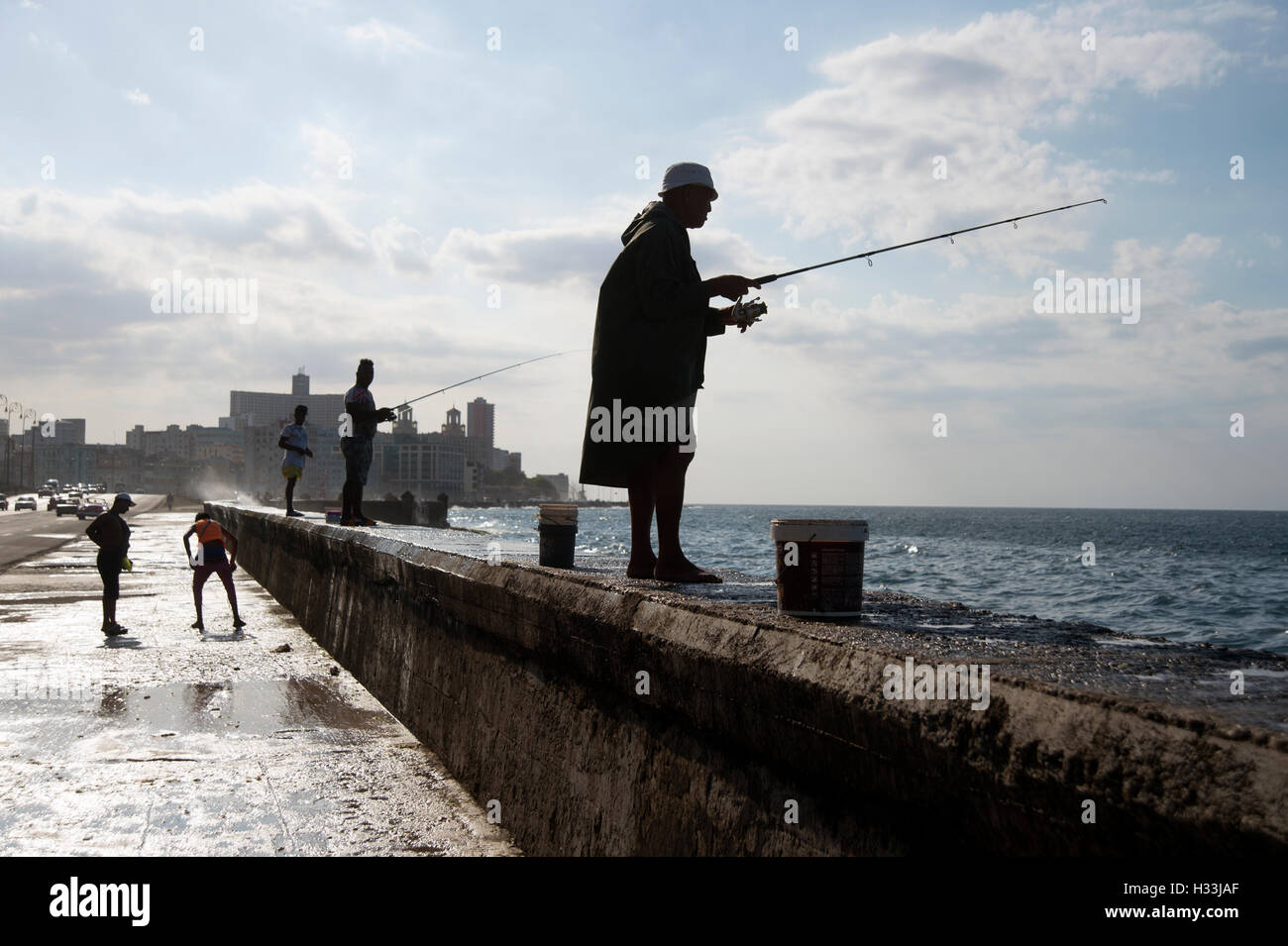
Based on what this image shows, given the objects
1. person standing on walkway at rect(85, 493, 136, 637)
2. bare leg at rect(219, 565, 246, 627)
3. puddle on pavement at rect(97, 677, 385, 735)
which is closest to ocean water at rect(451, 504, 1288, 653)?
puddle on pavement at rect(97, 677, 385, 735)

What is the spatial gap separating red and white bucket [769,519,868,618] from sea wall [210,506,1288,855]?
0.72ft

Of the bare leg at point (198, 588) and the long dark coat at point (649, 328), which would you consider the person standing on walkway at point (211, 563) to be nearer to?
the bare leg at point (198, 588)

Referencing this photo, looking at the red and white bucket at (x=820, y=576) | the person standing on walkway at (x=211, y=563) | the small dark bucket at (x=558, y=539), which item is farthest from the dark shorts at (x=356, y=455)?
the red and white bucket at (x=820, y=576)

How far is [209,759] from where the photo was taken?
18.6ft

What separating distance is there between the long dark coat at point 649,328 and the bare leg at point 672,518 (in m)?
0.10

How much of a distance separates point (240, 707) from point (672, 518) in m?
4.24

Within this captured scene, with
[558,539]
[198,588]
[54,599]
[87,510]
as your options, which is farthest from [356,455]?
[87,510]

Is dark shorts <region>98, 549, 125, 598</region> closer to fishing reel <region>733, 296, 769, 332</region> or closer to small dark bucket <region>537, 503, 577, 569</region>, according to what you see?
small dark bucket <region>537, 503, 577, 569</region>

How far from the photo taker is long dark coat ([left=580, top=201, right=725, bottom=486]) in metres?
4.14

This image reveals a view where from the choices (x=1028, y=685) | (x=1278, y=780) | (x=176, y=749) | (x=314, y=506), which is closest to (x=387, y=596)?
(x=176, y=749)
